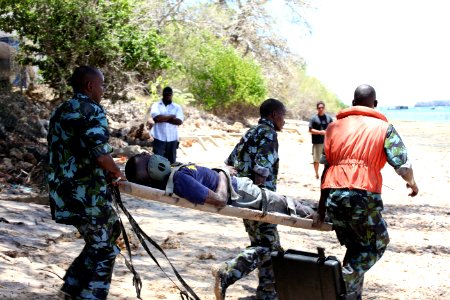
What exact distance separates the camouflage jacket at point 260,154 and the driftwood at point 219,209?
58 centimetres

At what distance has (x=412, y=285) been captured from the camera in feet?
22.5

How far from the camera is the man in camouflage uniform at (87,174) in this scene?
15.1 ft

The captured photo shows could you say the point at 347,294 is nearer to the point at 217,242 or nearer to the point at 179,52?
the point at 217,242

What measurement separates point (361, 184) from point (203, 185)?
1096 mm

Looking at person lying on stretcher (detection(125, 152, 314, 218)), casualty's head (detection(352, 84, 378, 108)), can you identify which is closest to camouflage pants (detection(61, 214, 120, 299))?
person lying on stretcher (detection(125, 152, 314, 218))

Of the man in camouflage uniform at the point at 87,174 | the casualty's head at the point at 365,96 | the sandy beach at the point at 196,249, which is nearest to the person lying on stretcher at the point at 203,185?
the man in camouflage uniform at the point at 87,174

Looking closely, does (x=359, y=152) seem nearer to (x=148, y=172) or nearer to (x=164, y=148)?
(x=148, y=172)

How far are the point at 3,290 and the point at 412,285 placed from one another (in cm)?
379

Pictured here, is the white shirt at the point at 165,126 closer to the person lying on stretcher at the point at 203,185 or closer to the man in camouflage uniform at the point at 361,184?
the person lying on stretcher at the point at 203,185

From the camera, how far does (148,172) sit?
4914mm

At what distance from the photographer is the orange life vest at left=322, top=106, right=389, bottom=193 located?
4961mm

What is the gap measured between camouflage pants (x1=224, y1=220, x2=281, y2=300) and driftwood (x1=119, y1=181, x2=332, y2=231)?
1.17 feet

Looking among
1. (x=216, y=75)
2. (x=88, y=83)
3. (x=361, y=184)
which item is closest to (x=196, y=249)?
(x=361, y=184)

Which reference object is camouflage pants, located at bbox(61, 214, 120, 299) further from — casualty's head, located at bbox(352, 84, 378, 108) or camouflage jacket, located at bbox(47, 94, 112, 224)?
casualty's head, located at bbox(352, 84, 378, 108)
